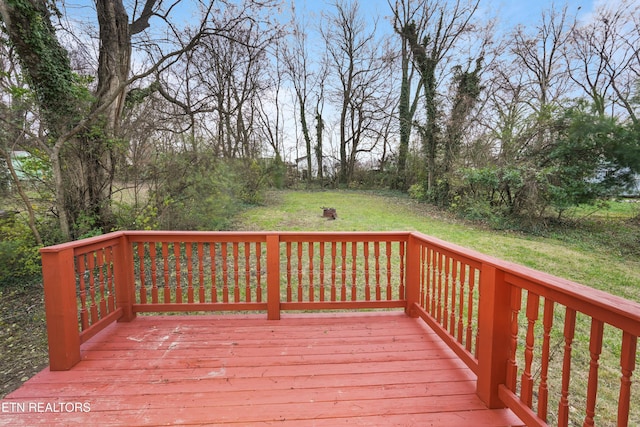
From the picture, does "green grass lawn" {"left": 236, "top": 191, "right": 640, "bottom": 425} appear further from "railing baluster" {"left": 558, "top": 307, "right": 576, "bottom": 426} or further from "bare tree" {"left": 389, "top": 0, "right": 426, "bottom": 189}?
"bare tree" {"left": 389, "top": 0, "right": 426, "bottom": 189}

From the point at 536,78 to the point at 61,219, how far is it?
13.6 meters

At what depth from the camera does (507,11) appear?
10602 millimetres

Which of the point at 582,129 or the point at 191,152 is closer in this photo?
the point at 191,152

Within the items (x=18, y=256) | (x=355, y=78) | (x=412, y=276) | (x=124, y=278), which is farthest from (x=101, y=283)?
(x=355, y=78)

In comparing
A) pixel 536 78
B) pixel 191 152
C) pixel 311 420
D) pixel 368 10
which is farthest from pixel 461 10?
pixel 311 420

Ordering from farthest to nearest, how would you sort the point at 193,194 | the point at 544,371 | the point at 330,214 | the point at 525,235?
the point at 330,214 < the point at 525,235 < the point at 193,194 < the point at 544,371

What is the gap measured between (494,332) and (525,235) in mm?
7239

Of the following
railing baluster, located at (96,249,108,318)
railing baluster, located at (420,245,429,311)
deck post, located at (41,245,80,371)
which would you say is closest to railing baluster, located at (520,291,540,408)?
railing baluster, located at (420,245,429,311)

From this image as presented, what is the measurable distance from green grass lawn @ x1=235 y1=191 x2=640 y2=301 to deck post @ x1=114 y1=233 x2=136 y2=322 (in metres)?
4.64

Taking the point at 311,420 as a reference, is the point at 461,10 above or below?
above

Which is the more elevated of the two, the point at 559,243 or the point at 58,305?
the point at 58,305

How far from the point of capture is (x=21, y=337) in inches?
122

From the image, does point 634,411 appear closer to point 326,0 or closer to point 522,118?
point 522,118

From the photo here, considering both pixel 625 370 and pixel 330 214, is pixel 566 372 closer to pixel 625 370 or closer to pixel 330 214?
pixel 625 370
